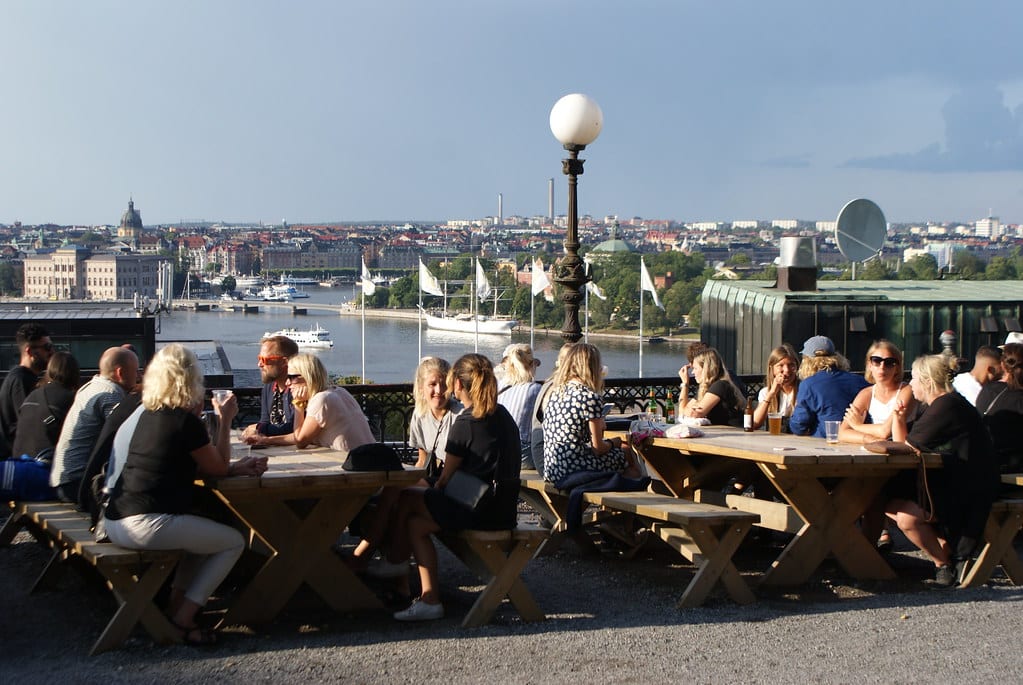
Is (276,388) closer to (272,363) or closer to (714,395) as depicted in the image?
(272,363)

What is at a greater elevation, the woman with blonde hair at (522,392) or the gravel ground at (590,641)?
the woman with blonde hair at (522,392)

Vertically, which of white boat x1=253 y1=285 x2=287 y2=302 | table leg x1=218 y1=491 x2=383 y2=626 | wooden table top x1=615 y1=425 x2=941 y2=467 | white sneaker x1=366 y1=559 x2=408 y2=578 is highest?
wooden table top x1=615 y1=425 x2=941 y2=467

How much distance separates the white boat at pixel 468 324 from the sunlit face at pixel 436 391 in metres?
105

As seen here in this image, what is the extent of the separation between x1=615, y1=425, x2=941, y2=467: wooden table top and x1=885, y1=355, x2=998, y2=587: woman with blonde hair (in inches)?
4.4

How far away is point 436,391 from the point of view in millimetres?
6547

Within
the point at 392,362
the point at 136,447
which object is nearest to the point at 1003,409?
the point at 136,447

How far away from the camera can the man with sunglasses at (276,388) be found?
285 inches

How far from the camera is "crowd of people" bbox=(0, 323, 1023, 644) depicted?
518 cm

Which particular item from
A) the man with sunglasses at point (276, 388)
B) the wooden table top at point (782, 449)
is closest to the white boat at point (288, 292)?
the man with sunglasses at point (276, 388)

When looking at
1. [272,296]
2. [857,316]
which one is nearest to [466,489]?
[857,316]

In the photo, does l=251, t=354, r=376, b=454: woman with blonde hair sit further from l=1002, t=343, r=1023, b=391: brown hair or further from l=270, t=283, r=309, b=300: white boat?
l=270, t=283, r=309, b=300: white boat

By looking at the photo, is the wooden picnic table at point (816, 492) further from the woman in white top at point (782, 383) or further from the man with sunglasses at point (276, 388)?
the man with sunglasses at point (276, 388)

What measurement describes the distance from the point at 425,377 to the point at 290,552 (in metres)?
1.35

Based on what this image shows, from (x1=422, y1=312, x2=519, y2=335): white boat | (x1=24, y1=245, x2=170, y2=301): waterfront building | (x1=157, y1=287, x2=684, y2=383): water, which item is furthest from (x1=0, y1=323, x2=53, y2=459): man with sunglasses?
(x1=24, y1=245, x2=170, y2=301): waterfront building
